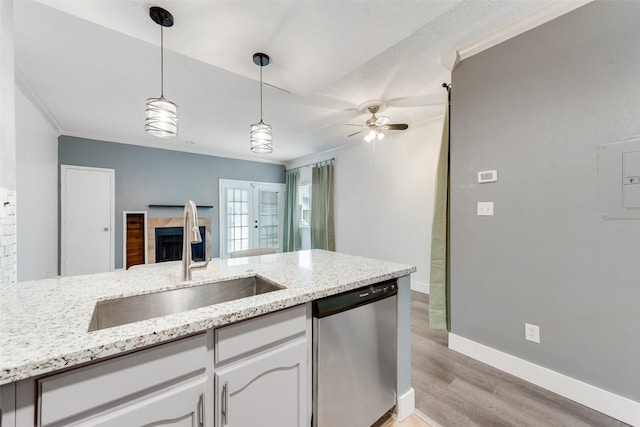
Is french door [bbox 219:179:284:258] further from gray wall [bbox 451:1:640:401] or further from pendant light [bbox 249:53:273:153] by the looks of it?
gray wall [bbox 451:1:640:401]

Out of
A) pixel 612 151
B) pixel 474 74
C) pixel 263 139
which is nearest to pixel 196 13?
pixel 263 139

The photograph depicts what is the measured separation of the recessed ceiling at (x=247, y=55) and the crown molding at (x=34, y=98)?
21 mm

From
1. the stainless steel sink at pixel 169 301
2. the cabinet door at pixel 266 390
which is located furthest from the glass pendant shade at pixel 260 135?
the cabinet door at pixel 266 390

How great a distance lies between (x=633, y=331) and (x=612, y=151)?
1.10 metres

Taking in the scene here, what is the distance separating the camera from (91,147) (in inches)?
178

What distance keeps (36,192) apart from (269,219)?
4.11 meters

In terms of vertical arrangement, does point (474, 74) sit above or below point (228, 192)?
above

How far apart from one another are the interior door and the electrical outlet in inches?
234

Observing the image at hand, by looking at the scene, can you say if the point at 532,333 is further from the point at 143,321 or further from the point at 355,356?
the point at 143,321

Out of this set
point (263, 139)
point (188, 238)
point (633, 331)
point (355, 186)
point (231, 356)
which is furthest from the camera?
point (355, 186)

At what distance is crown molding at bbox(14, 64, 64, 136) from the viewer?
255 centimetres

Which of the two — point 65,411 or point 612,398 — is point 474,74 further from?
point 65,411

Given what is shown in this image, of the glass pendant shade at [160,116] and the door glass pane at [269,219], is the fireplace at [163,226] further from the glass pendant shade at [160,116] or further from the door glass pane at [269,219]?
the glass pendant shade at [160,116]

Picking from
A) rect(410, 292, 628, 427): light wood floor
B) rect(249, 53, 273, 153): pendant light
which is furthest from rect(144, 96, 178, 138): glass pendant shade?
rect(410, 292, 628, 427): light wood floor
